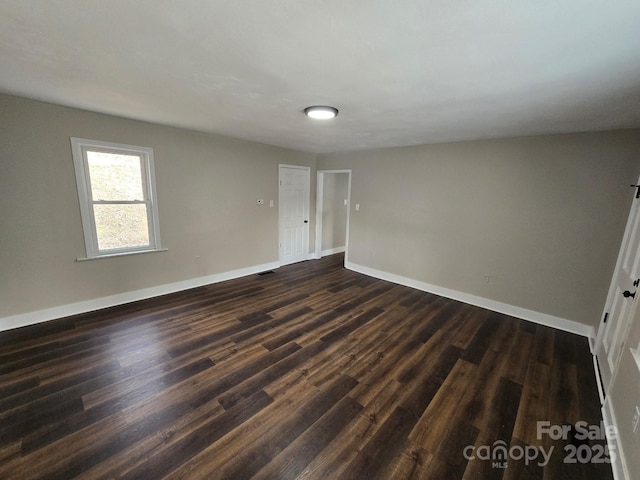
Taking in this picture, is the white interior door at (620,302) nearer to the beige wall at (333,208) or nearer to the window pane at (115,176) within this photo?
the beige wall at (333,208)

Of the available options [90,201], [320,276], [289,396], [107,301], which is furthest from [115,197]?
[320,276]

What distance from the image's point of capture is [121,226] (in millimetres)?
3451

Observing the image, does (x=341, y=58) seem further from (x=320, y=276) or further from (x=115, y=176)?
(x=320, y=276)

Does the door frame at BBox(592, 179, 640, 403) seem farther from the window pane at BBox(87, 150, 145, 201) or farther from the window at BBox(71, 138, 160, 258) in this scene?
the window pane at BBox(87, 150, 145, 201)

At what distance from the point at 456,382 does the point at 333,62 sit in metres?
2.72

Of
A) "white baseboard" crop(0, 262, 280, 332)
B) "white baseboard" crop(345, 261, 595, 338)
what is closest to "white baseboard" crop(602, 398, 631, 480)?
"white baseboard" crop(345, 261, 595, 338)

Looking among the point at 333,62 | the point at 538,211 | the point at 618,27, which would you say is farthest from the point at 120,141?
the point at 538,211

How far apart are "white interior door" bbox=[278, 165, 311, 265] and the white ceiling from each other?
251 cm

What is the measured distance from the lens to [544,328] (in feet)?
10.8

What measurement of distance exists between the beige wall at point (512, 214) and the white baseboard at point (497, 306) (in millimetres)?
64

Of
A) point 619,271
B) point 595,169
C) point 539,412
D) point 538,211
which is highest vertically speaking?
point 595,169

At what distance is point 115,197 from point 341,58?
3.33 m

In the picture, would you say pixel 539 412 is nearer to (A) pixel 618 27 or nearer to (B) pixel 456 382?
(B) pixel 456 382

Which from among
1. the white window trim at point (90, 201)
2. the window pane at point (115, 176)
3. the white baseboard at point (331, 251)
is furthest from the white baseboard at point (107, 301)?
the white baseboard at point (331, 251)
